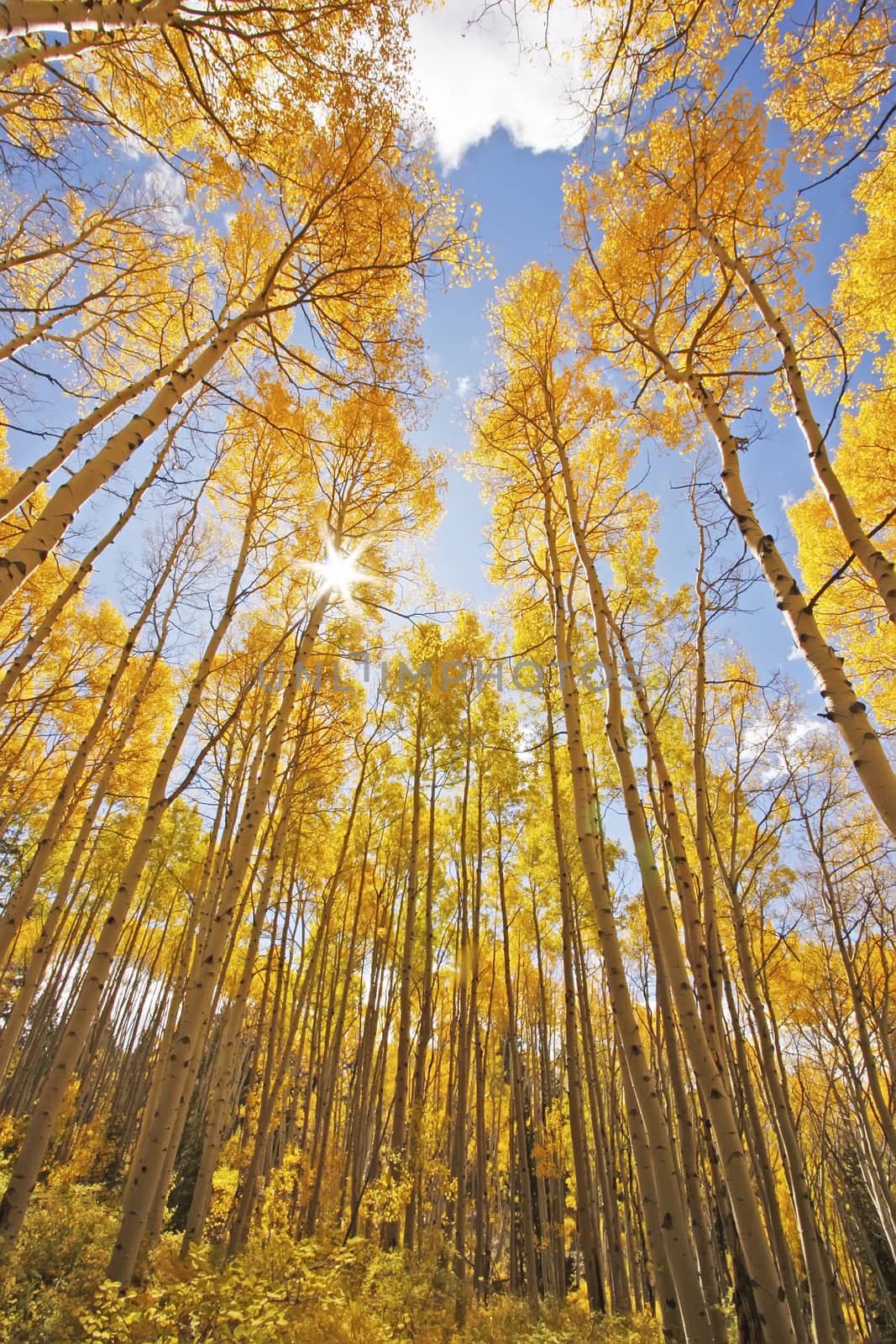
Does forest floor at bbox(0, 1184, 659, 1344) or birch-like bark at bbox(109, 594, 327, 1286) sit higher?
birch-like bark at bbox(109, 594, 327, 1286)

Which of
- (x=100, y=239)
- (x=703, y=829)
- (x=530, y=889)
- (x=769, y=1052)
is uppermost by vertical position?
(x=100, y=239)

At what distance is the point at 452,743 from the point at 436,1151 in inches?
314

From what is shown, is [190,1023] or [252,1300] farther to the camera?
[190,1023]

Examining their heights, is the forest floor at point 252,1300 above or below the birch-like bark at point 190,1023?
below

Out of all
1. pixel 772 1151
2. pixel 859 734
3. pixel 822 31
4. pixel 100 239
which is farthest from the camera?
pixel 772 1151

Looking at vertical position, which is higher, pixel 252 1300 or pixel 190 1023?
pixel 190 1023

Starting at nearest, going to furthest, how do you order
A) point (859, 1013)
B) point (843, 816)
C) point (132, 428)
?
point (132, 428)
point (859, 1013)
point (843, 816)

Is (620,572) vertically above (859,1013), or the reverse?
(620,572)

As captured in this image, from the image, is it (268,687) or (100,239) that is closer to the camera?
(100,239)

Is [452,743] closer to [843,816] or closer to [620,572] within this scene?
[620,572]

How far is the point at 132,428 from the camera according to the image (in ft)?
11.4

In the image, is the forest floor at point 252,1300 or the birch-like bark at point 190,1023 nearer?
the forest floor at point 252,1300

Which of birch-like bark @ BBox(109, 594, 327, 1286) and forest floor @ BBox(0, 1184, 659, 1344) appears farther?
birch-like bark @ BBox(109, 594, 327, 1286)

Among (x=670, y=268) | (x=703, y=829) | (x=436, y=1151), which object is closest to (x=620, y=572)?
(x=670, y=268)
